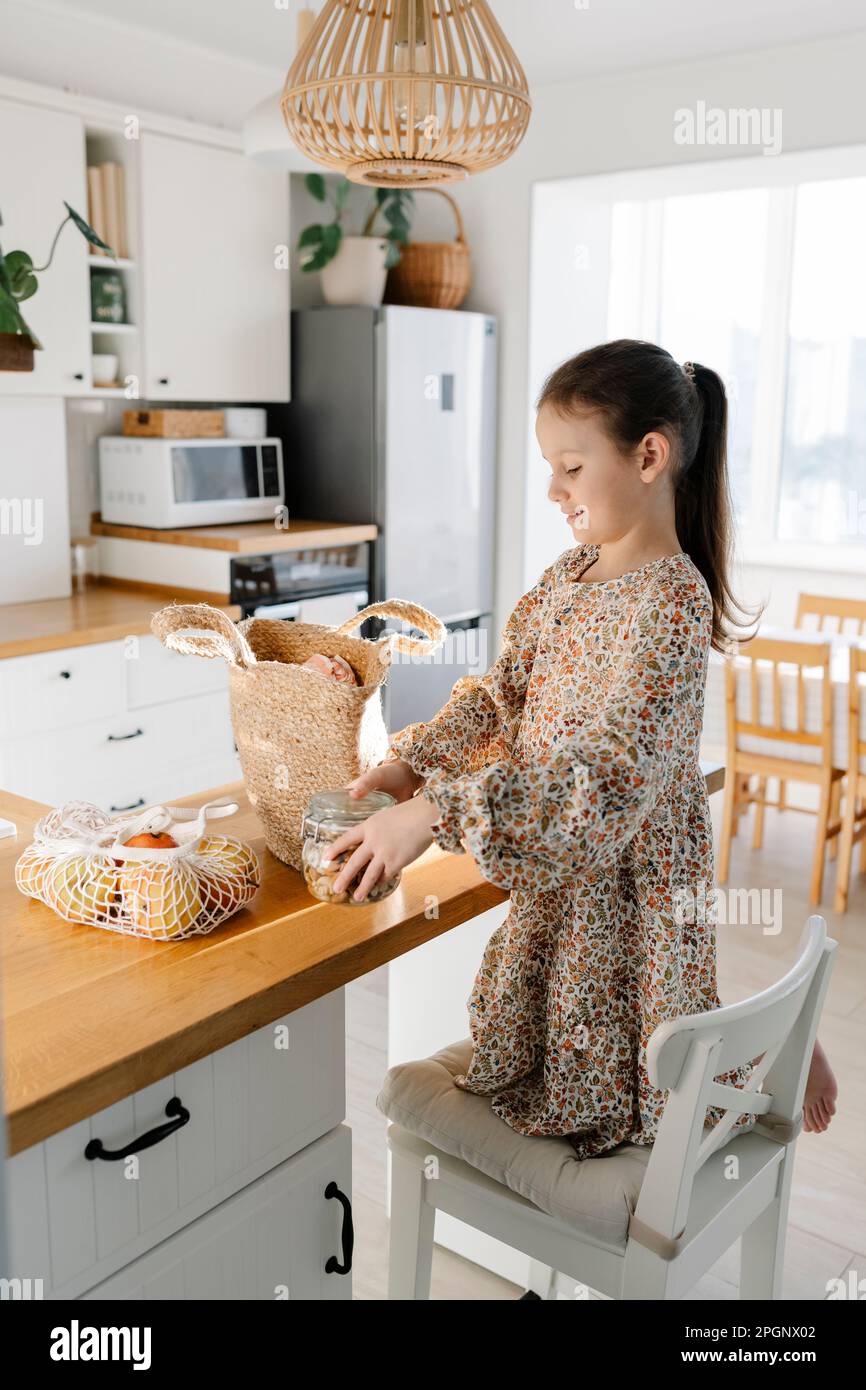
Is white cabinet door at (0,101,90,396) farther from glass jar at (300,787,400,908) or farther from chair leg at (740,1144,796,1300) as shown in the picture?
chair leg at (740,1144,796,1300)

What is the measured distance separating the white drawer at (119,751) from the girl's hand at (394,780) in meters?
1.78

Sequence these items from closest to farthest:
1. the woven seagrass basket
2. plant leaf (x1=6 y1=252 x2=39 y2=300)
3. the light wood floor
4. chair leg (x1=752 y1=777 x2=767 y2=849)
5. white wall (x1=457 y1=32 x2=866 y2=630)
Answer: the woven seagrass basket
the light wood floor
plant leaf (x1=6 y1=252 x2=39 y2=300)
white wall (x1=457 y1=32 x2=866 y2=630)
chair leg (x1=752 y1=777 x2=767 y2=849)

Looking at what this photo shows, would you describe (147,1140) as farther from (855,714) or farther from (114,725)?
(855,714)

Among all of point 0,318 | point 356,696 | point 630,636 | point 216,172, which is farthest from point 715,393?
point 216,172

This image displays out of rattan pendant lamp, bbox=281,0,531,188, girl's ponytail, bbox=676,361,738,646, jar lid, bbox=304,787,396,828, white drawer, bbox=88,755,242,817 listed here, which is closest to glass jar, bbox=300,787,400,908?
jar lid, bbox=304,787,396,828

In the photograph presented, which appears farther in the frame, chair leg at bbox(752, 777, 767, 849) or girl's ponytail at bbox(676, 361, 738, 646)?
chair leg at bbox(752, 777, 767, 849)

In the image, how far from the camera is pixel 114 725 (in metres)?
3.17

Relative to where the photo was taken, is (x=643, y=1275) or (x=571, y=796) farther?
(x=643, y=1275)

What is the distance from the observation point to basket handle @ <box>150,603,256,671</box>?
1.27 m

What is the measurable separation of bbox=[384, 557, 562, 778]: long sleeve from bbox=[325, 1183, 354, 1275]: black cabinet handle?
47 cm

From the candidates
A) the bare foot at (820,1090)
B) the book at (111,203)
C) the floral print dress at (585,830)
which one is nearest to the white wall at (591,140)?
the book at (111,203)

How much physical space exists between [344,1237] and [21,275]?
7.96 feet

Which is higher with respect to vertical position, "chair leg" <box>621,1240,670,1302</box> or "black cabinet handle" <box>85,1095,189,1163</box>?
"black cabinet handle" <box>85,1095,189,1163</box>

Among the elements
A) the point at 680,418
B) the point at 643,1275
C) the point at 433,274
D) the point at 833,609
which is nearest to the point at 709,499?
the point at 680,418
